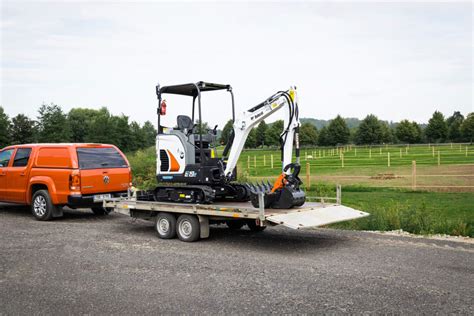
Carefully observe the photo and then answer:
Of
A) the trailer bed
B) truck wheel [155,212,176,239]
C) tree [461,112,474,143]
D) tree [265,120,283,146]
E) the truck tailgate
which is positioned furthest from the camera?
tree [265,120,283,146]

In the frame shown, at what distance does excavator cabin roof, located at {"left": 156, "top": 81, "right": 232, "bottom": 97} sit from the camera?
11.2 metres

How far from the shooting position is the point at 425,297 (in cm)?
647

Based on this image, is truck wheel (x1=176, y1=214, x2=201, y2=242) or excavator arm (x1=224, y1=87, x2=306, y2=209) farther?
truck wheel (x1=176, y1=214, x2=201, y2=242)

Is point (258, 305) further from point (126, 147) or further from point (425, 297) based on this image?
point (126, 147)

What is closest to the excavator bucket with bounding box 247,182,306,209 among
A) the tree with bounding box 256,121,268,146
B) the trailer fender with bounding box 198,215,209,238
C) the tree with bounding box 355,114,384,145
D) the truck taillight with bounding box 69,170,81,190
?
the trailer fender with bounding box 198,215,209,238

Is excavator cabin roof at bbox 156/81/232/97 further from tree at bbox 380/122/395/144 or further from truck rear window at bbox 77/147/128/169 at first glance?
tree at bbox 380/122/395/144

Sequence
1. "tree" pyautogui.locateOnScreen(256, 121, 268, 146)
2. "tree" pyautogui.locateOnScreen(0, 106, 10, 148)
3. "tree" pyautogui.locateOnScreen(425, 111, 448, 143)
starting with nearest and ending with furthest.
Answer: "tree" pyautogui.locateOnScreen(0, 106, 10, 148)
"tree" pyautogui.locateOnScreen(425, 111, 448, 143)
"tree" pyautogui.locateOnScreen(256, 121, 268, 146)

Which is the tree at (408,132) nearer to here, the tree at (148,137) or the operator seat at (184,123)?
the tree at (148,137)

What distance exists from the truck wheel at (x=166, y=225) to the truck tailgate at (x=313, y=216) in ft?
8.48

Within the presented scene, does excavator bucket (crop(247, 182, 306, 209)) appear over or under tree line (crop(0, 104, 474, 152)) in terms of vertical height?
under

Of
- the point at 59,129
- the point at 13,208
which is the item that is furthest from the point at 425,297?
the point at 59,129

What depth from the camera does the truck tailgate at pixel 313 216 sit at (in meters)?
8.73

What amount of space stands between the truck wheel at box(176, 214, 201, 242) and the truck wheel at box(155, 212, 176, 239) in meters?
0.15

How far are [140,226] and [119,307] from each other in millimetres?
6409
